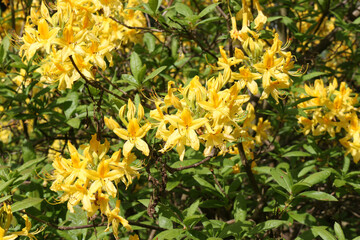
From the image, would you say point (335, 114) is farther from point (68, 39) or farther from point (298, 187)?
point (68, 39)

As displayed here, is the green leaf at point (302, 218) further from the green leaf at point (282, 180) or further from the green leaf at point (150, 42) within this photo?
the green leaf at point (150, 42)

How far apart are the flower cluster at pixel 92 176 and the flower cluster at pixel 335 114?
1.37 m

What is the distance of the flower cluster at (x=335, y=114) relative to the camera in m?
2.32

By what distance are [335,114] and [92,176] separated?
1645mm

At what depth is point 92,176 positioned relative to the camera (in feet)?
4.76

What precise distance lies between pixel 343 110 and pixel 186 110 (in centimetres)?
139

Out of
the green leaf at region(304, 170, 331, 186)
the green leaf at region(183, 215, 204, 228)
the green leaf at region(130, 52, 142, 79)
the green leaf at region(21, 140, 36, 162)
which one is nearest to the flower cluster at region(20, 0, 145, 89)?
the green leaf at region(130, 52, 142, 79)

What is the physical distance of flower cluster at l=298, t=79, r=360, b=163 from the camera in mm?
2324

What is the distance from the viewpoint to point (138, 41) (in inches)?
109

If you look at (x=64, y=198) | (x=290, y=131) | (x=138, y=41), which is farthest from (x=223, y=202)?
(x=138, y=41)

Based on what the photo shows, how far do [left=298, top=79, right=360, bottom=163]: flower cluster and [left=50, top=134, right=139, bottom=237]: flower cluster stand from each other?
54.0 inches

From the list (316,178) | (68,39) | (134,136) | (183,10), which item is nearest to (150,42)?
(183,10)

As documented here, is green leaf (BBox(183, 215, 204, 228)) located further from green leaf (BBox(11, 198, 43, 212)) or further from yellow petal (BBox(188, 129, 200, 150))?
green leaf (BBox(11, 198, 43, 212))

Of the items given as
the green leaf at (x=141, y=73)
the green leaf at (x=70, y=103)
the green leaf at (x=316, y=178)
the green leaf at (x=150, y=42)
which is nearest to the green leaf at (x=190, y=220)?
the green leaf at (x=316, y=178)
